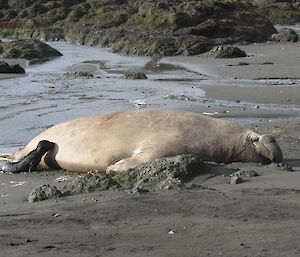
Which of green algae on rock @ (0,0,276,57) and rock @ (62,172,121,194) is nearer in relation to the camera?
rock @ (62,172,121,194)

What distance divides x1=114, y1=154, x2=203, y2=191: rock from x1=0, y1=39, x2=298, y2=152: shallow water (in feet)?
9.78

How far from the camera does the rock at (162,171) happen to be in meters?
5.53

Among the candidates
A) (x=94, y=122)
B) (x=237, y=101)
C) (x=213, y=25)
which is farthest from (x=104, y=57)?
(x=94, y=122)

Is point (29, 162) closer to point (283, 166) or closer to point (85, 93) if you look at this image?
point (283, 166)

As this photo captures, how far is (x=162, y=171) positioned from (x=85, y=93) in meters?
8.66

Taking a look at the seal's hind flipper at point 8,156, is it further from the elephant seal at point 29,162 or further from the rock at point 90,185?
the rock at point 90,185

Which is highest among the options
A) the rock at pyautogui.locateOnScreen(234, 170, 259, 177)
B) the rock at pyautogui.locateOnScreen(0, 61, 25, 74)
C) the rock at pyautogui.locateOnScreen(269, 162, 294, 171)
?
the rock at pyautogui.locateOnScreen(234, 170, 259, 177)

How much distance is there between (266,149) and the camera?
21.2 ft

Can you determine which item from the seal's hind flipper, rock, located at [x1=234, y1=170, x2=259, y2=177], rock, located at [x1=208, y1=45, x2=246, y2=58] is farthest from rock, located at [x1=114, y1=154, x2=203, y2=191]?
rock, located at [x1=208, y1=45, x2=246, y2=58]

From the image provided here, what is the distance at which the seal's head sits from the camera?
6.42m

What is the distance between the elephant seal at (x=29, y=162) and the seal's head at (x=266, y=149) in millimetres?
2062

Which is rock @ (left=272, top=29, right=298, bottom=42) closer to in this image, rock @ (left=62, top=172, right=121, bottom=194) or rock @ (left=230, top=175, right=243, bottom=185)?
rock @ (left=230, top=175, right=243, bottom=185)

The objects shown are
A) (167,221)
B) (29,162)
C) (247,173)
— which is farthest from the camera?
(29,162)

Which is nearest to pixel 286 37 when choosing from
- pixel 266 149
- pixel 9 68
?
pixel 9 68
